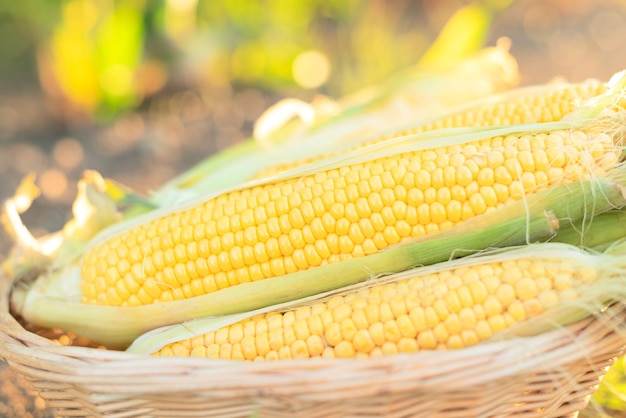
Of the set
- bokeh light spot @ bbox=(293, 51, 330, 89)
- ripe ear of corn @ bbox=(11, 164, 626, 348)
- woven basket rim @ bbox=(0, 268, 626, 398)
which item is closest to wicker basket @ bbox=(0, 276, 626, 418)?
woven basket rim @ bbox=(0, 268, 626, 398)

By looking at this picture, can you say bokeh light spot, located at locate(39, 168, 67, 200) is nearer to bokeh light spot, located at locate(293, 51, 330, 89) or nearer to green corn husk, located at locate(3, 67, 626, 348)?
bokeh light spot, located at locate(293, 51, 330, 89)

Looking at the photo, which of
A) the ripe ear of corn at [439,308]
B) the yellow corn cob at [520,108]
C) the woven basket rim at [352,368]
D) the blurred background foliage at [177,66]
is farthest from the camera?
the blurred background foliage at [177,66]

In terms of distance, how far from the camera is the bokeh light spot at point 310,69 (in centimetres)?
367

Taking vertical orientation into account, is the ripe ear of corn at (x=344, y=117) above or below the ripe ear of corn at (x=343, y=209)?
above

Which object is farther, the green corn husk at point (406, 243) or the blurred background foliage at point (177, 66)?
the blurred background foliage at point (177, 66)

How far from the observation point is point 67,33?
336cm

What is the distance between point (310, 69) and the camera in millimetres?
3764

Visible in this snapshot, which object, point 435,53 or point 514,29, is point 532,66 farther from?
point 435,53

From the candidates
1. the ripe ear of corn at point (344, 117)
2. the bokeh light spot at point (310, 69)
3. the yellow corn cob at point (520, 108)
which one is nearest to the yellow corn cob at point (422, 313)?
the yellow corn cob at point (520, 108)

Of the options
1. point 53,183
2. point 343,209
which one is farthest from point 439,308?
point 53,183

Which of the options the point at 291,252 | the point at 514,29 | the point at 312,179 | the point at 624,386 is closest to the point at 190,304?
the point at 291,252

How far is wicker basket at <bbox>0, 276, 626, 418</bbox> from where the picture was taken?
112cm

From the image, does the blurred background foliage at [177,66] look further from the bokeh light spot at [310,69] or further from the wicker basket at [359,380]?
the wicker basket at [359,380]

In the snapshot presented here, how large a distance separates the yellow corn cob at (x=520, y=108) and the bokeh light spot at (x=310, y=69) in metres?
1.91
